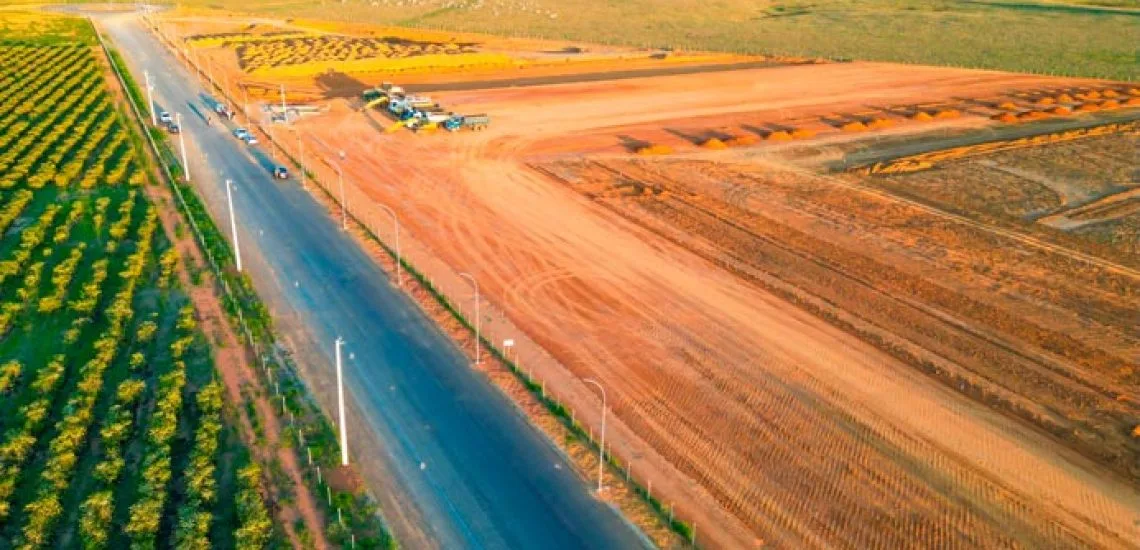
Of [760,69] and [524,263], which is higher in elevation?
[760,69]

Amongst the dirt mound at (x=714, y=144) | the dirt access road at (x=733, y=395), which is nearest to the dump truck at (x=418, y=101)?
the dirt access road at (x=733, y=395)

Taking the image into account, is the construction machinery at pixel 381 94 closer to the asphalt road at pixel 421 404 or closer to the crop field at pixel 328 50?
the crop field at pixel 328 50

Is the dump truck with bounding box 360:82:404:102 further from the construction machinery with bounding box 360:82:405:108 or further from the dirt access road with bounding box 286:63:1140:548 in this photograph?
the dirt access road with bounding box 286:63:1140:548

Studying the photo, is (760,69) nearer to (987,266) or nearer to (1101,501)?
(987,266)

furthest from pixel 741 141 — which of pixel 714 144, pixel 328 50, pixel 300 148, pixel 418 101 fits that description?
pixel 328 50

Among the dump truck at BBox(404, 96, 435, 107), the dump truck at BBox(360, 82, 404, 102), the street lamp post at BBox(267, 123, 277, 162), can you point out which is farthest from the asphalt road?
the dump truck at BBox(360, 82, 404, 102)

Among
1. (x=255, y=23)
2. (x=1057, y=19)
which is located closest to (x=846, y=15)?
(x=1057, y=19)
